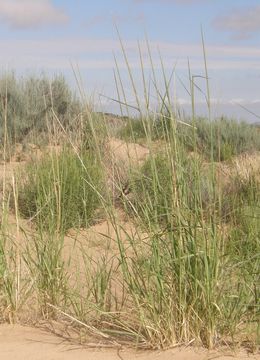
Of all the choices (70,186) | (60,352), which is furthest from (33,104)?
(60,352)

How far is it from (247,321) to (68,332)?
1281 mm

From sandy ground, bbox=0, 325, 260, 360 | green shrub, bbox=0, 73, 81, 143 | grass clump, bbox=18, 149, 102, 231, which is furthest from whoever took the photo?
green shrub, bbox=0, 73, 81, 143

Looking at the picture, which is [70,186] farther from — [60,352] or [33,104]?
[33,104]

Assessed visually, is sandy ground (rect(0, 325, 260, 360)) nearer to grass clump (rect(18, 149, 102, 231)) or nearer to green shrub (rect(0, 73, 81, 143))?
grass clump (rect(18, 149, 102, 231))

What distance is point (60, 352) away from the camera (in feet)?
14.4

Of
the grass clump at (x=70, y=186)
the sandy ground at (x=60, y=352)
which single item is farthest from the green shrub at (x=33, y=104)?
the sandy ground at (x=60, y=352)

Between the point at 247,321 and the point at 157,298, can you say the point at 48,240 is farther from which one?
the point at 247,321

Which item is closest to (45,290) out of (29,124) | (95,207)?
(95,207)

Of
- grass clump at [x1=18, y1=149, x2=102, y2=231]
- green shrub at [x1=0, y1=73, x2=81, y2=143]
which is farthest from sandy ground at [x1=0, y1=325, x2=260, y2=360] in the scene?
green shrub at [x1=0, y1=73, x2=81, y2=143]

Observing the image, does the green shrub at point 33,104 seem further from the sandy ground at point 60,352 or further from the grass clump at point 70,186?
the sandy ground at point 60,352

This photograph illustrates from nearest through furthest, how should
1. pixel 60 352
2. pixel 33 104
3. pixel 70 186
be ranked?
pixel 60 352 < pixel 70 186 < pixel 33 104

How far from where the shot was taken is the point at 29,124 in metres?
12.8

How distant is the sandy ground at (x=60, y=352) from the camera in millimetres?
4113

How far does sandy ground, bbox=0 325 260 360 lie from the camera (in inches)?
162
